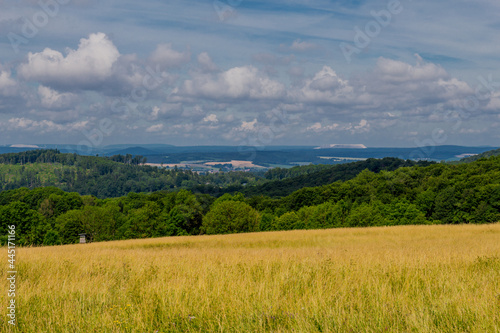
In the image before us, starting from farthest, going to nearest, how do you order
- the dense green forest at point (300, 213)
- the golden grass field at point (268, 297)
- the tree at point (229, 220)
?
1. the tree at point (229, 220)
2. the dense green forest at point (300, 213)
3. the golden grass field at point (268, 297)

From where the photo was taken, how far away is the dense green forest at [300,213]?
67.6 m

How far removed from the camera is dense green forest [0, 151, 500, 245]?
67.6 meters

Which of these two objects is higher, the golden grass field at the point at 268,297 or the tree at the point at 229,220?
the golden grass field at the point at 268,297

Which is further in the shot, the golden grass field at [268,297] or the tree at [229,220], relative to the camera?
the tree at [229,220]

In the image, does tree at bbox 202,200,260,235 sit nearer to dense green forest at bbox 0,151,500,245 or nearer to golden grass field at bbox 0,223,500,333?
dense green forest at bbox 0,151,500,245

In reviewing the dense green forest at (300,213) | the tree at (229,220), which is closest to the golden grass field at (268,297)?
the dense green forest at (300,213)

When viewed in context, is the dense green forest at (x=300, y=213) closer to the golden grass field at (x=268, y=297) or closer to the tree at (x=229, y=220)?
the tree at (x=229, y=220)

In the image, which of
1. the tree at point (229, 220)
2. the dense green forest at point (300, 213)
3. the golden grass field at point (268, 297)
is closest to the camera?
the golden grass field at point (268, 297)

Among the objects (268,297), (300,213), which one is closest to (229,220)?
(300,213)

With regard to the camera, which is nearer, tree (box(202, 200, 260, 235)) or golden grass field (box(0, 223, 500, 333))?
golden grass field (box(0, 223, 500, 333))

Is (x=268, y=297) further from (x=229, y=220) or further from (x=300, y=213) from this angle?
(x=300, y=213)

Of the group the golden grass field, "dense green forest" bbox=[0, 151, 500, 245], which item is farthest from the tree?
the golden grass field

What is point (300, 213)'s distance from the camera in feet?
305

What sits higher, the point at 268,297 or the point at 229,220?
the point at 268,297
